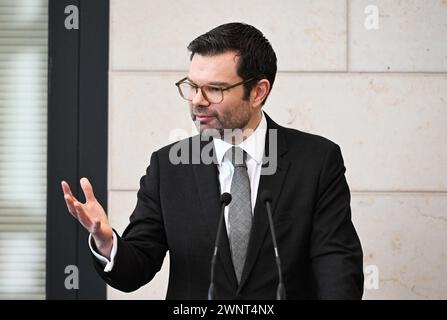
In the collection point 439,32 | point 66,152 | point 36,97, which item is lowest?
point 66,152

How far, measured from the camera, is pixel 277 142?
2.98 m

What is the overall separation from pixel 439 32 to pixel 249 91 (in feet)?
5.35

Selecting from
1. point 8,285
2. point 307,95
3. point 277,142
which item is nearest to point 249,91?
point 277,142

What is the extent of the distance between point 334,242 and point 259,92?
0.61 metres

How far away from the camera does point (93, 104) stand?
4277 mm

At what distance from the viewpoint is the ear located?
2963 mm

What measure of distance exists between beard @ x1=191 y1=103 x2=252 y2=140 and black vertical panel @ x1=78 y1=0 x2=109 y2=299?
4.87 feet

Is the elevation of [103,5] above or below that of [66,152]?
above

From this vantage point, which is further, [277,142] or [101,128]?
[101,128]

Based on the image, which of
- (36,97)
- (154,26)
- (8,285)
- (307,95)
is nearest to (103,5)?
(154,26)

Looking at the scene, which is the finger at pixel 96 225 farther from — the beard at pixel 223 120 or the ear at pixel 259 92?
the ear at pixel 259 92

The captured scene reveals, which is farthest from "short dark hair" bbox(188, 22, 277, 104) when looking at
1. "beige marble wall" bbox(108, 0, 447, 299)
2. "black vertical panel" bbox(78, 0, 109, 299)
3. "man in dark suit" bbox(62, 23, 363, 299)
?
"black vertical panel" bbox(78, 0, 109, 299)

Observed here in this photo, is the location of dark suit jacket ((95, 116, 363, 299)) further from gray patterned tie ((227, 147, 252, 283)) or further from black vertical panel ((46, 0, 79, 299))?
black vertical panel ((46, 0, 79, 299))

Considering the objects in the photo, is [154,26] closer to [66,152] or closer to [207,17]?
[207,17]
